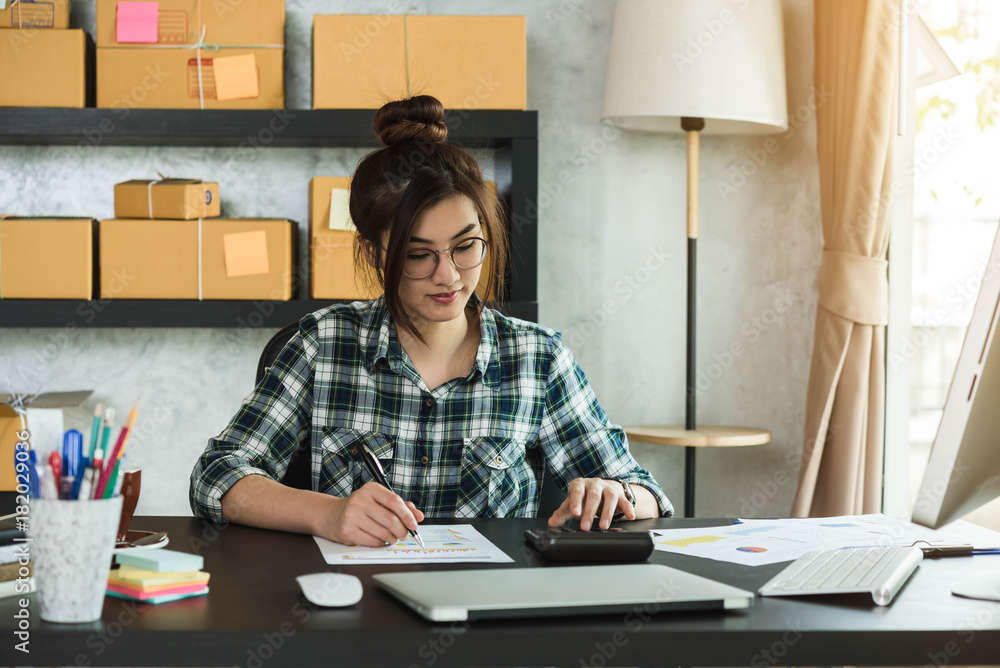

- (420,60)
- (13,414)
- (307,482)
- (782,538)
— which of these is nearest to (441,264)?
(307,482)

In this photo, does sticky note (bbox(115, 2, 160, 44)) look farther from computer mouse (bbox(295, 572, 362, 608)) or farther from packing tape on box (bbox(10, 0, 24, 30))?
computer mouse (bbox(295, 572, 362, 608))

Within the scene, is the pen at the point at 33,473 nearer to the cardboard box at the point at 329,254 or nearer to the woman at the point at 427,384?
the woman at the point at 427,384

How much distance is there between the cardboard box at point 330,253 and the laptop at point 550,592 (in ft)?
5.29

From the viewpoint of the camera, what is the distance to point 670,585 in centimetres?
90

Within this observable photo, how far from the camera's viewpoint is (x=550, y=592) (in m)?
0.87

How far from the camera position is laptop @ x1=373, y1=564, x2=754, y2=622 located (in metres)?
0.82

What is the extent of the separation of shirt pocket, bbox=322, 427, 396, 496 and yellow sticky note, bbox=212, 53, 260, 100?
1352 mm

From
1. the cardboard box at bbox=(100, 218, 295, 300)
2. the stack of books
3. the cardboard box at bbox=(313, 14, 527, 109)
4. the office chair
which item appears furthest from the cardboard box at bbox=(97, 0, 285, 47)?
the stack of books

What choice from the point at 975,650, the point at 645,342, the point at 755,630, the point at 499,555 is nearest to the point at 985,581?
the point at 975,650

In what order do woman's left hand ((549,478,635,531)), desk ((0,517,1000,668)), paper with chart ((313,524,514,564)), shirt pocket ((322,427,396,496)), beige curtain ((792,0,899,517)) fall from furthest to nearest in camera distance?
beige curtain ((792,0,899,517)) < shirt pocket ((322,427,396,496)) < woman's left hand ((549,478,635,531)) < paper with chart ((313,524,514,564)) < desk ((0,517,1000,668))

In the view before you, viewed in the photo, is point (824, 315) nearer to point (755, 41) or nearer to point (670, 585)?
point (755, 41)

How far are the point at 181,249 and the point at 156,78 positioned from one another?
0.47 meters

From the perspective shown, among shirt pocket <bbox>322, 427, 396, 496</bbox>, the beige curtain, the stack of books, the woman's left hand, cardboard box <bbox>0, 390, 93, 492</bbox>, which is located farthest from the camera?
the beige curtain

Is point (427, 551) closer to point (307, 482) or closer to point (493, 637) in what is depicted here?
point (493, 637)
